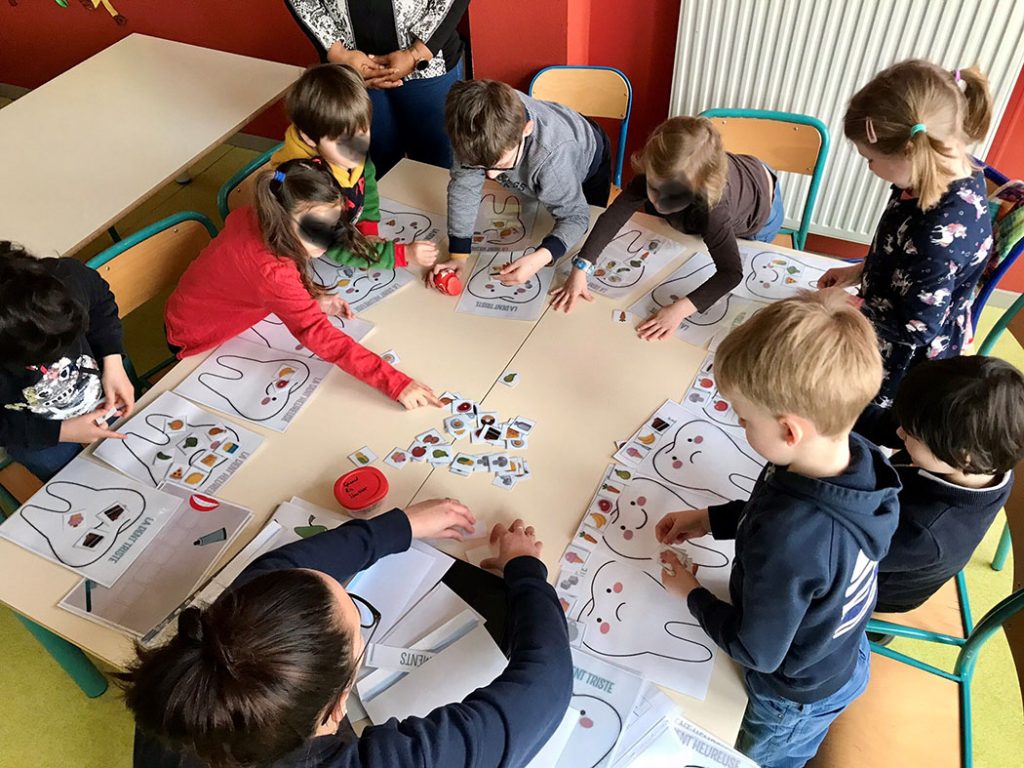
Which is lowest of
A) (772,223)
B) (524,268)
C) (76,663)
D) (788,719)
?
(76,663)

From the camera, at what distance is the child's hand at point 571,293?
181 cm

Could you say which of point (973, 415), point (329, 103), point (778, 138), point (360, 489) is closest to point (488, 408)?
point (360, 489)

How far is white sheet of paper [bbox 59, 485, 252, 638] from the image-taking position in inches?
49.3

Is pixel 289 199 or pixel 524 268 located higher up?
pixel 289 199

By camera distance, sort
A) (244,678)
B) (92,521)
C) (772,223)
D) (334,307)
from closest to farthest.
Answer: (244,678) → (92,521) → (334,307) → (772,223)

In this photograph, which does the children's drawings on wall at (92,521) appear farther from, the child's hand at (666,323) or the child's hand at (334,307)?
the child's hand at (666,323)

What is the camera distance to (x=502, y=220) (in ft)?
6.96

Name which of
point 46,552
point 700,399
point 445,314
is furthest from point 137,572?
point 700,399

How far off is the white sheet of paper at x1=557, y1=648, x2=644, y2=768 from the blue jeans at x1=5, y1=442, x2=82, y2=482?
1349 millimetres

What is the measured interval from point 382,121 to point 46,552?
6.01 ft

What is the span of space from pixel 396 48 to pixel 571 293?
1253mm

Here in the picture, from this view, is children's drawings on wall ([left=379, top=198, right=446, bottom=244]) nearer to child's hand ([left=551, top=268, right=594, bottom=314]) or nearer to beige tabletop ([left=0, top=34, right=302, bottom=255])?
child's hand ([left=551, top=268, right=594, bottom=314])

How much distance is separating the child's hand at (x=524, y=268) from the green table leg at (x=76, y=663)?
1.38 m

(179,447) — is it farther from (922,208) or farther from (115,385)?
(922,208)
